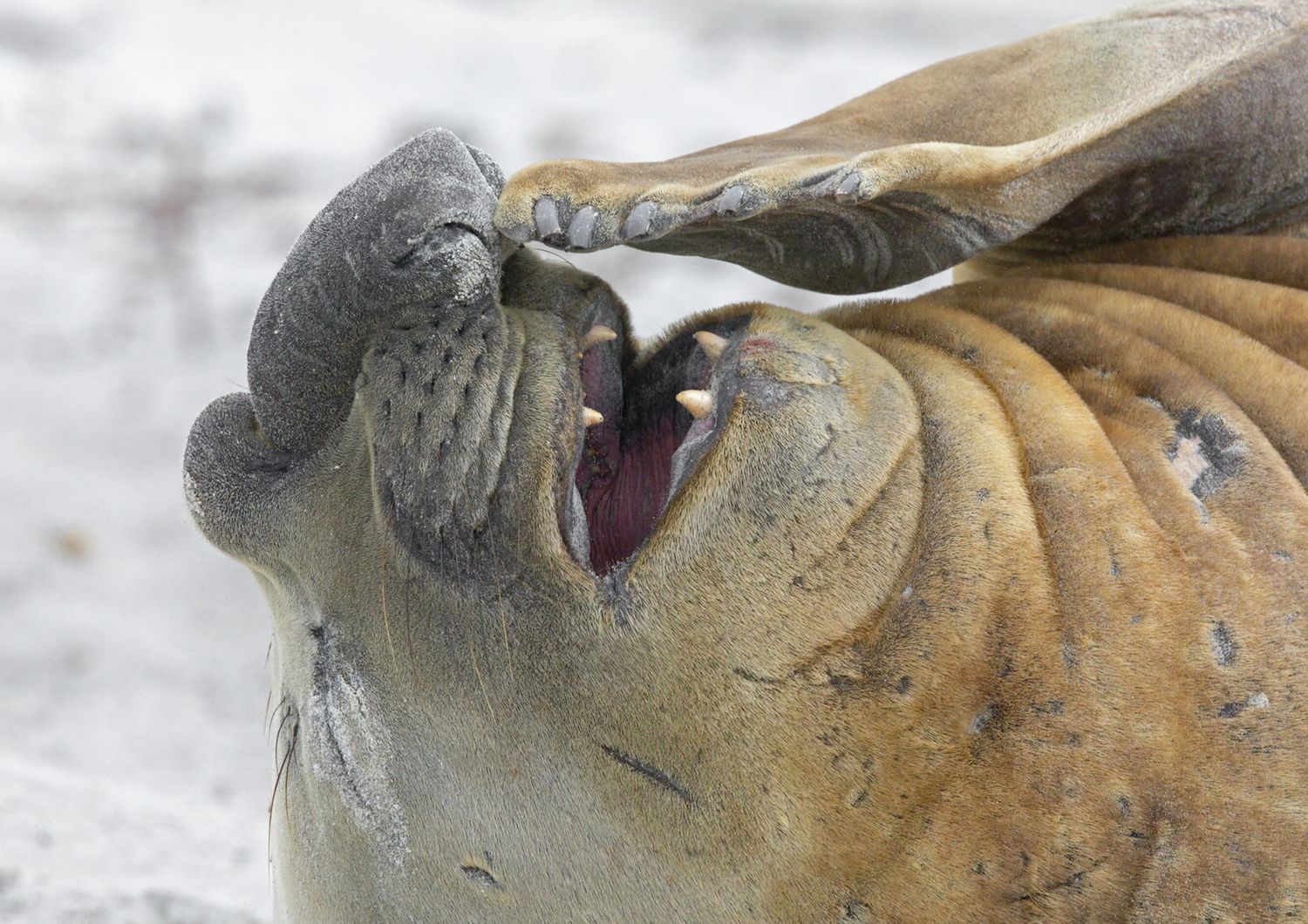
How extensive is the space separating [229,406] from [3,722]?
7.94 ft

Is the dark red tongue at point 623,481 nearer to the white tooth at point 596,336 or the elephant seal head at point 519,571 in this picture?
the elephant seal head at point 519,571

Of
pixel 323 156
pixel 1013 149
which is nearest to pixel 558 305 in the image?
pixel 1013 149

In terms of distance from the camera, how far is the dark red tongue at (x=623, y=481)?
2312mm

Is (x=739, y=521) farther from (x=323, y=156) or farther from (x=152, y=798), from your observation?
(x=323, y=156)

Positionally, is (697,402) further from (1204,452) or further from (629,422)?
(1204,452)

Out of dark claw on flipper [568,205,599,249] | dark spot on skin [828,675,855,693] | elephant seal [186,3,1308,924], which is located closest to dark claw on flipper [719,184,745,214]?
elephant seal [186,3,1308,924]

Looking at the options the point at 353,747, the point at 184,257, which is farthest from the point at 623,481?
the point at 184,257

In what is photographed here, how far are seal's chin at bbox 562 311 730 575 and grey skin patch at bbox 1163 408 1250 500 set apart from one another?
0.74 meters

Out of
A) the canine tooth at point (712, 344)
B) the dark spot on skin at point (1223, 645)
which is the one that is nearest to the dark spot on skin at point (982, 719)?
the dark spot on skin at point (1223, 645)

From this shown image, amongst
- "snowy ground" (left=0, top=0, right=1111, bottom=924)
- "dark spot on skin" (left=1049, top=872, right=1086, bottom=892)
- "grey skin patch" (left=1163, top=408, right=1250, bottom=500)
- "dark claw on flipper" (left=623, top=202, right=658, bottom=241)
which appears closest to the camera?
Result: "dark spot on skin" (left=1049, top=872, right=1086, bottom=892)

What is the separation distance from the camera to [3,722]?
4328mm

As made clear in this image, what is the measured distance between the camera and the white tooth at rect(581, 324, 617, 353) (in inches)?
89.8

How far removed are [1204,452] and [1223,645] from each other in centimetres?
36

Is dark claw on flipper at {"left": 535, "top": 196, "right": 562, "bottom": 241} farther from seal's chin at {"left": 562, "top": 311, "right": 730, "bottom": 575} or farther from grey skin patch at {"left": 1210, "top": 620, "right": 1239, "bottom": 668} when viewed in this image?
grey skin patch at {"left": 1210, "top": 620, "right": 1239, "bottom": 668}
